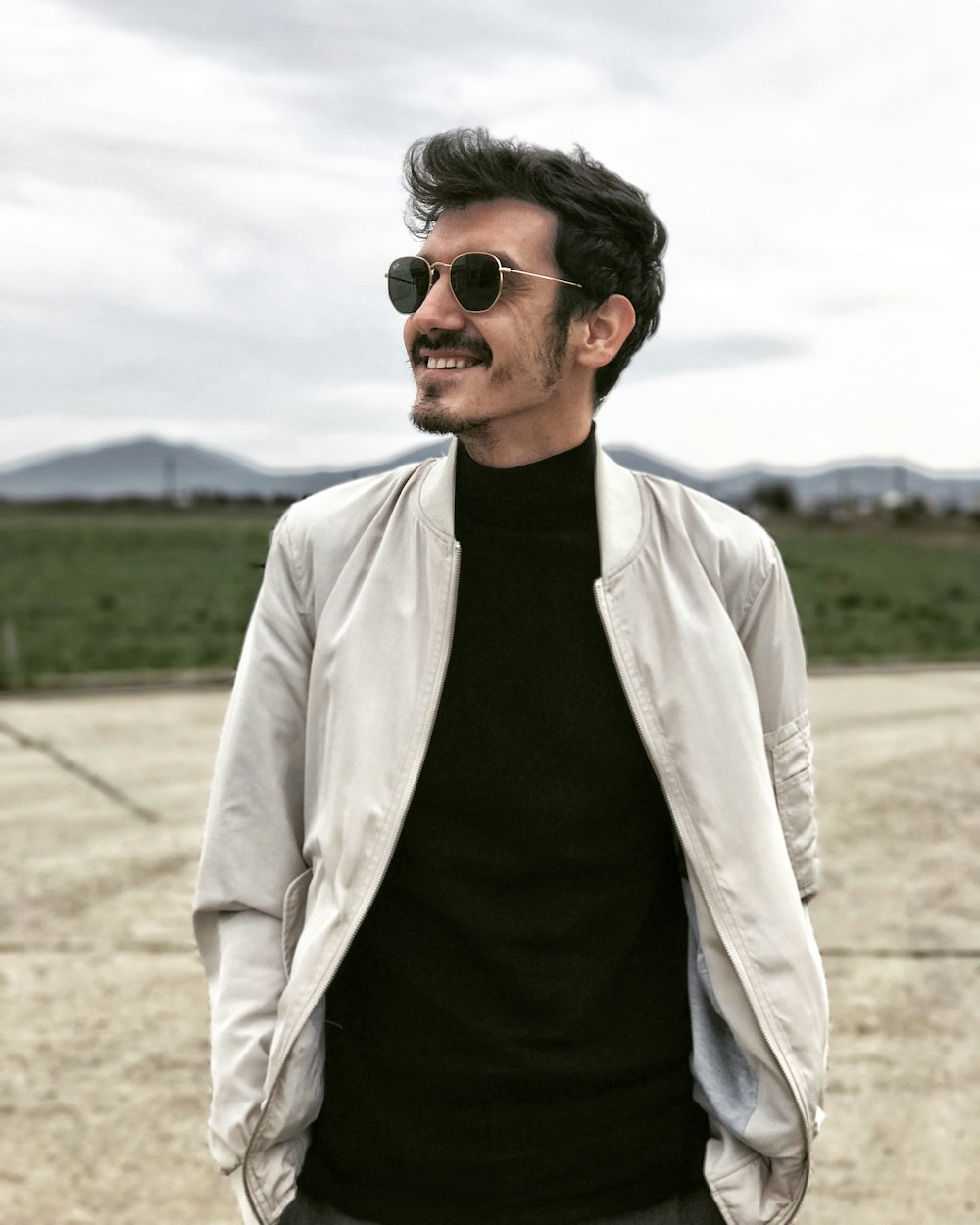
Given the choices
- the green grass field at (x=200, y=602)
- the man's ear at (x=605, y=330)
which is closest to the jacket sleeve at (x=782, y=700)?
the man's ear at (x=605, y=330)

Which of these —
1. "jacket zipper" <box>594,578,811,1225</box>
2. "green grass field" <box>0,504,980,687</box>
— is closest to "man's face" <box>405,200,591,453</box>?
"jacket zipper" <box>594,578,811,1225</box>

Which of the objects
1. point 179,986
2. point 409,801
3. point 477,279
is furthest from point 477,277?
point 179,986

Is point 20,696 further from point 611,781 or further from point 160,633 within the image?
point 611,781

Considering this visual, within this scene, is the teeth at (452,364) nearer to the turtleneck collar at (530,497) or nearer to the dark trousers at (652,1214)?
the turtleneck collar at (530,497)

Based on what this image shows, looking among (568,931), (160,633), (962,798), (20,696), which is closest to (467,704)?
(568,931)

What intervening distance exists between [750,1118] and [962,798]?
5.30 meters

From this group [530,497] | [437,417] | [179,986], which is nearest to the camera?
[437,417]

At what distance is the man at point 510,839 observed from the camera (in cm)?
180

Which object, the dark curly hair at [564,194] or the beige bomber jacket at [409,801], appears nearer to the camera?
the beige bomber jacket at [409,801]

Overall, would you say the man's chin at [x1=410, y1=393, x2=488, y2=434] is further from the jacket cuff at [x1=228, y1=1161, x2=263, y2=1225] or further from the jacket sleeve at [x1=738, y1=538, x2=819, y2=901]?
the jacket cuff at [x1=228, y1=1161, x2=263, y2=1225]

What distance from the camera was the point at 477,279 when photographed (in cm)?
190

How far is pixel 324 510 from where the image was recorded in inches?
77.3

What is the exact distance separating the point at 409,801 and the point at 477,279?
0.72m

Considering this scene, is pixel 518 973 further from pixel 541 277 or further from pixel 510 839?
pixel 541 277
